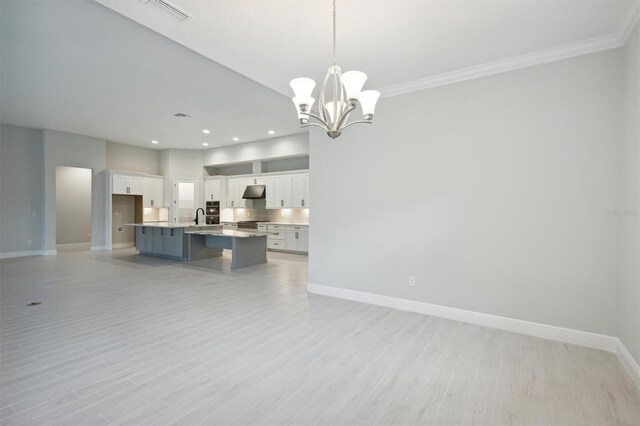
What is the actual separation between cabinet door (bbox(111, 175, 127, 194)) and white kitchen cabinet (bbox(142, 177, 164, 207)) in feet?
1.95

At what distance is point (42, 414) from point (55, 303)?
2.82 metres

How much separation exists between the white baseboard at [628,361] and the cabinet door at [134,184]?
11.2 metres

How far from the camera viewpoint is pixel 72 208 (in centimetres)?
1027

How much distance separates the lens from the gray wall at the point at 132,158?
9.72 m

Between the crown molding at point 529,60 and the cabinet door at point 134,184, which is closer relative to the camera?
the crown molding at point 529,60

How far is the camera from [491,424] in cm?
186

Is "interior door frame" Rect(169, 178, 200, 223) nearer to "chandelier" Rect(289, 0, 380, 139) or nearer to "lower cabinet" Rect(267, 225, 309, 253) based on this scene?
"lower cabinet" Rect(267, 225, 309, 253)

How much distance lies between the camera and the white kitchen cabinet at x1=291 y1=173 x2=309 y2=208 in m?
8.70

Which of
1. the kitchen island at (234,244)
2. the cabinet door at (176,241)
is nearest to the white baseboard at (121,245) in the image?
the cabinet door at (176,241)

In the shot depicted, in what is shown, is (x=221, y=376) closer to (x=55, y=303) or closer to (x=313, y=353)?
(x=313, y=353)

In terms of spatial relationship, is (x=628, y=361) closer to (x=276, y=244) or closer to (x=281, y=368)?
(x=281, y=368)

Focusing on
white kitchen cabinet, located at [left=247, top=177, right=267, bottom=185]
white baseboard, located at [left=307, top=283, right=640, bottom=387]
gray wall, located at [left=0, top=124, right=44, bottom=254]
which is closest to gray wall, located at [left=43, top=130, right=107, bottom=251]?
gray wall, located at [left=0, top=124, right=44, bottom=254]

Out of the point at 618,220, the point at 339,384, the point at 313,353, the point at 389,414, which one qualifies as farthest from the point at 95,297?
the point at 618,220

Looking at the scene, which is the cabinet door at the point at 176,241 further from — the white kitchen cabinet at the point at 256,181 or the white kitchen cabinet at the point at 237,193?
the white kitchen cabinet at the point at 256,181
